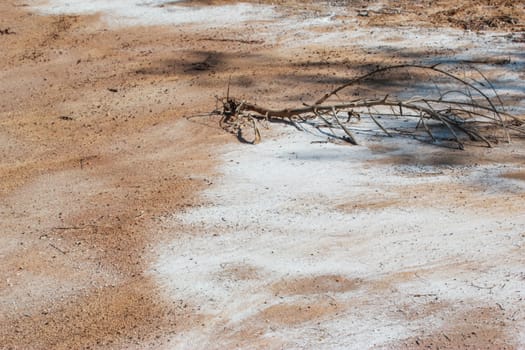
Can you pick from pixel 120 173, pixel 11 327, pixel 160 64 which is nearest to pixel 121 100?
pixel 160 64

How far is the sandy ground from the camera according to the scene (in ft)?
14.2

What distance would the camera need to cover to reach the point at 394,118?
7059 mm

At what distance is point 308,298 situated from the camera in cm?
450

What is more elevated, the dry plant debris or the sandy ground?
the dry plant debris

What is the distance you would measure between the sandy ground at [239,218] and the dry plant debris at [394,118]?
0.15 m

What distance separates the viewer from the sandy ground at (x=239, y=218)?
4340 millimetres

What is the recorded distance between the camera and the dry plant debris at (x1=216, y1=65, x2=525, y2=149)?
21.5ft

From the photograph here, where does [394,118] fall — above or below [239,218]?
above

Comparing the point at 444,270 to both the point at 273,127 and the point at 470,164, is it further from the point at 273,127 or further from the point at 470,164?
the point at 273,127

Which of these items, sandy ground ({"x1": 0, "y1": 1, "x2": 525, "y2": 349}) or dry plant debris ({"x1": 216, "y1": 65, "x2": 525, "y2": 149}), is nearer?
sandy ground ({"x1": 0, "y1": 1, "x2": 525, "y2": 349})

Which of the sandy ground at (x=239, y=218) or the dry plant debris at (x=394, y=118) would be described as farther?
the dry plant debris at (x=394, y=118)

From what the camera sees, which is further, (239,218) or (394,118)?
(394,118)

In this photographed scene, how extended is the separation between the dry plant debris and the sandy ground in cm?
15

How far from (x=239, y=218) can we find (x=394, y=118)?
7.16 ft
